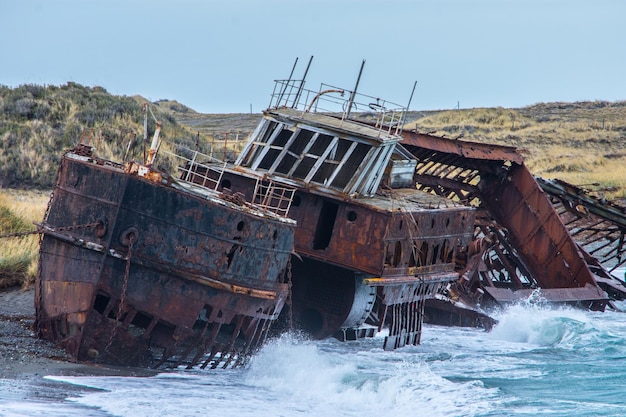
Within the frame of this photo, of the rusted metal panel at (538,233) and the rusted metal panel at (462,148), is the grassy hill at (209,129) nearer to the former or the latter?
the rusted metal panel at (462,148)

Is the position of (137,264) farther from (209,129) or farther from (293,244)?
(209,129)

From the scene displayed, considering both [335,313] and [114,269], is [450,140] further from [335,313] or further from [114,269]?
[114,269]

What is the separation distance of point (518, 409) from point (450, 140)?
10311mm

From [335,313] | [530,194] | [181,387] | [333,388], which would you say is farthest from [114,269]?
[530,194]

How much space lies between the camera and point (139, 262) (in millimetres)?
15773

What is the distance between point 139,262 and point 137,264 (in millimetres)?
50

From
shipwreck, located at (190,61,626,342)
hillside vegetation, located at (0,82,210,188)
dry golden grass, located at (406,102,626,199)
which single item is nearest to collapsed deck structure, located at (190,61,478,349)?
shipwreck, located at (190,61,626,342)

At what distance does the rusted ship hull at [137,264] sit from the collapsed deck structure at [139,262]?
0.05 feet

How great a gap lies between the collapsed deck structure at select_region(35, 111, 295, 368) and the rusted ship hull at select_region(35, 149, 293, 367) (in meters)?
0.01

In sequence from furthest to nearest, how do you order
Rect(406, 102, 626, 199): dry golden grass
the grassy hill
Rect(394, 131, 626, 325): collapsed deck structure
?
1. Rect(406, 102, 626, 199): dry golden grass
2. the grassy hill
3. Rect(394, 131, 626, 325): collapsed deck structure

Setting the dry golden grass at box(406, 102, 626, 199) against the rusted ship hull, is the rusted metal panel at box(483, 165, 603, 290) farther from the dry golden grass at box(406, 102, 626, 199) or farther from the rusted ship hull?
the dry golden grass at box(406, 102, 626, 199)

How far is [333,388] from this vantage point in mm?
17297

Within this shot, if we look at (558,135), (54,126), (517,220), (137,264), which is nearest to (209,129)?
(54,126)

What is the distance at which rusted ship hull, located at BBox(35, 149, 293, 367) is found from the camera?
1581 centimetres
